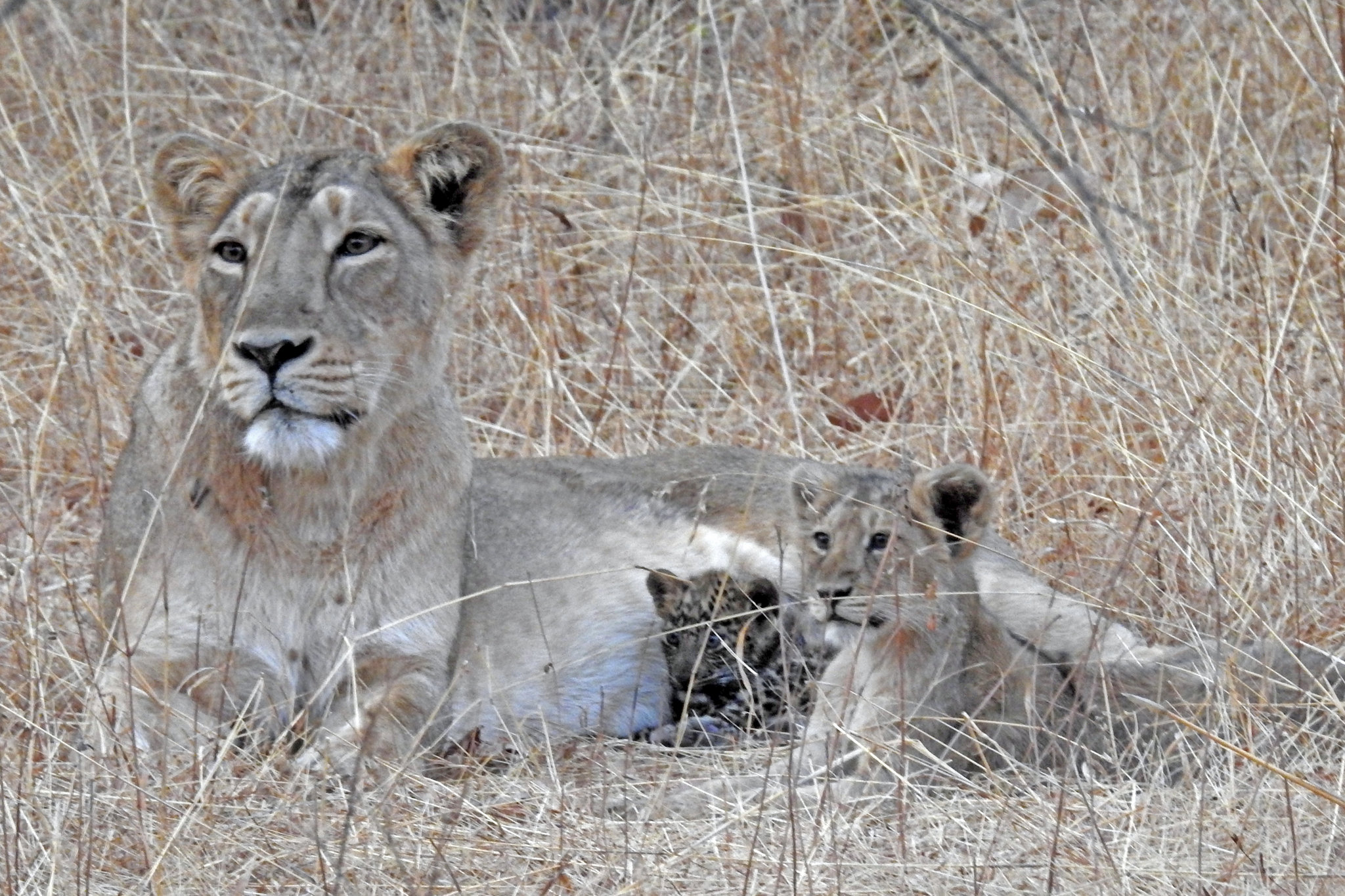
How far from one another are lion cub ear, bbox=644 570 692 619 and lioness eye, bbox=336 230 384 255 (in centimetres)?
117

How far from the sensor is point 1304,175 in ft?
22.1

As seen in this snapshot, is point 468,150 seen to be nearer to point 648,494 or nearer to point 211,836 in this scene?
point 648,494

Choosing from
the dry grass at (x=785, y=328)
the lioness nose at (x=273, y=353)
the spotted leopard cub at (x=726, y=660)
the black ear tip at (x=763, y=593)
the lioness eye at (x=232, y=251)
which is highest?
the lioness eye at (x=232, y=251)

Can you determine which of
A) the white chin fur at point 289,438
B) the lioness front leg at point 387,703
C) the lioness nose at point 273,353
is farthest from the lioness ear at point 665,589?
the lioness nose at point 273,353

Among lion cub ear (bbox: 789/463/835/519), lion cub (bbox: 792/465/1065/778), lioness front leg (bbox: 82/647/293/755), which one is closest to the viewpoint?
lion cub (bbox: 792/465/1065/778)

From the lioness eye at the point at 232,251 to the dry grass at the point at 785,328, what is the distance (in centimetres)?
82

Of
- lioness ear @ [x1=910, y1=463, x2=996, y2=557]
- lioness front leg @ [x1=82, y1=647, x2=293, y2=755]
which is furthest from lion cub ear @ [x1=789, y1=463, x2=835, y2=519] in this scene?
lioness front leg @ [x1=82, y1=647, x2=293, y2=755]

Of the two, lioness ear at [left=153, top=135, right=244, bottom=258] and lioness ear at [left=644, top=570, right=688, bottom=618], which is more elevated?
lioness ear at [left=153, top=135, right=244, bottom=258]

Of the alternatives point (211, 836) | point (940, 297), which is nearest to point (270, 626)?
point (211, 836)

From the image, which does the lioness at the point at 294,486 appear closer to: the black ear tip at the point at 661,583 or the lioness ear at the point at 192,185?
the lioness ear at the point at 192,185

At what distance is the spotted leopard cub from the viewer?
4809 mm

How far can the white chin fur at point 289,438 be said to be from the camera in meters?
4.28

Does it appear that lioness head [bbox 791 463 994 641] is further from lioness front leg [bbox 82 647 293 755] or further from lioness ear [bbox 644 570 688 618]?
lioness front leg [bbox 82 647 293 755]

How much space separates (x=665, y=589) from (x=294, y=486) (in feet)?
3.70
